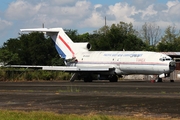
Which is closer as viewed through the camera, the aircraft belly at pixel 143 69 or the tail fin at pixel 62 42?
the aircraft belly at pixel 143 69

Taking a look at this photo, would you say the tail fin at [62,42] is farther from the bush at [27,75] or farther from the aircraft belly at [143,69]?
the aircraft belly at [143,69]

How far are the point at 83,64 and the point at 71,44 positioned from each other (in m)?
4.35

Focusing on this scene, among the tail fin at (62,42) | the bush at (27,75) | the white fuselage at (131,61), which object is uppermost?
the tail fin at (62,42)

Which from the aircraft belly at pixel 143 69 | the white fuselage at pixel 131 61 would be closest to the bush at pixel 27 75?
the white fuselage at pixel 131 61

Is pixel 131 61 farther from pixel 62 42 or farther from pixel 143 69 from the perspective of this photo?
pixel 62 42

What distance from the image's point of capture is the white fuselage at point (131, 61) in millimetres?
51562

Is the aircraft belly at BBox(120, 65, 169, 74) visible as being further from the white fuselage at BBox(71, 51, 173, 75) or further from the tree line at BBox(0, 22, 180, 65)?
the tree line at BBox(0, 22, 180, 65)

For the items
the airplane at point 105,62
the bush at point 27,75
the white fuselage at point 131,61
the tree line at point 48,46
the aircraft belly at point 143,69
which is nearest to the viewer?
the aircraft belly at point 143,69

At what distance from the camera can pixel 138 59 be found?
52844mm

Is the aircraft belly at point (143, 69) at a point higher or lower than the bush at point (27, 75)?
higher

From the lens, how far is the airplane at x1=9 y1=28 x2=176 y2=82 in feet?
170

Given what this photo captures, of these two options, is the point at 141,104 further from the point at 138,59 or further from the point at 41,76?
the point at 41,76

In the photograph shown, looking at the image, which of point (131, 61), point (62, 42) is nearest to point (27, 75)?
point (62, 42)

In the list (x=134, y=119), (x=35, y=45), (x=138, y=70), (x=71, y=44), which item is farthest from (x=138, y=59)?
(x=35, y=45)
